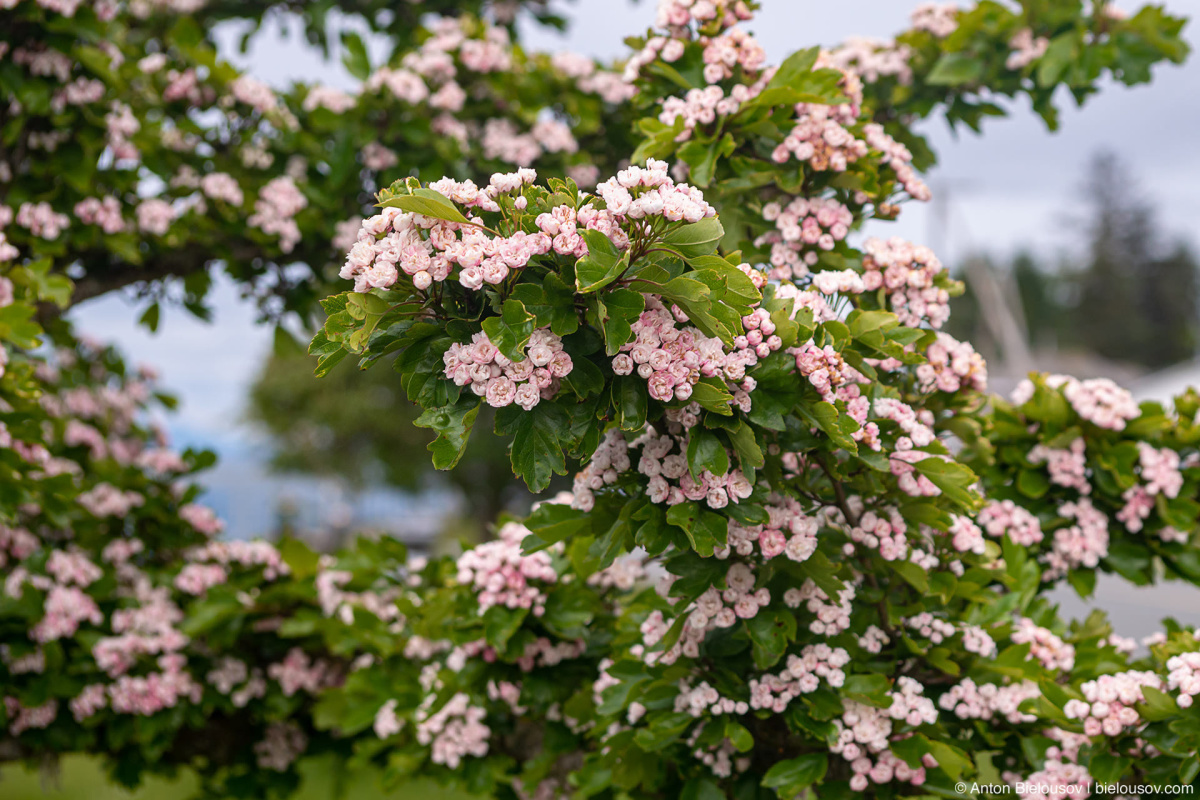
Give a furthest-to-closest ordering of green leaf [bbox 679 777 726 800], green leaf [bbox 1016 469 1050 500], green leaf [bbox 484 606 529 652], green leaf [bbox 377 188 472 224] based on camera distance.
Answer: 1. green leaf [bbox 1016 469 1050 500]
2. green leaf [bbox 484 606 529 652]
3. green leaf [bbox 679 777 726 800]
4. green leaf [bbox 377 188 472 224]

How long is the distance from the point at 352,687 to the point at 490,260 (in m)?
2.47

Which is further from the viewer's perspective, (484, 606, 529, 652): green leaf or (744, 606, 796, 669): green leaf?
(484, 606, 529, 652): green leaf

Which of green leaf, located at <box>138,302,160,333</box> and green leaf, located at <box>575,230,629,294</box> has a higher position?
green leaf, located at <box>138,302,160,333</box>

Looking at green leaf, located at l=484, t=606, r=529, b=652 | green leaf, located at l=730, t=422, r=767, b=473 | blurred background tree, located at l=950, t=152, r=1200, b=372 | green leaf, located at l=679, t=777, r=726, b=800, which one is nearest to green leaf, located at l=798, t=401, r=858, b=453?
green leaf, located at l=730, t=422, r=767, b=473

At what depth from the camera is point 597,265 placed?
168 centimetres

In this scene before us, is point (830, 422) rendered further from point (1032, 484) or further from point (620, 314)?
point (1032, 484)

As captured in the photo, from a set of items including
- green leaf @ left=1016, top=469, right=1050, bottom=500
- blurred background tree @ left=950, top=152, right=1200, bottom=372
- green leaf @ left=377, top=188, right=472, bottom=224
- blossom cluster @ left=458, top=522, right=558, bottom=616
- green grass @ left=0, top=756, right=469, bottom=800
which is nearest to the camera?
green leaf @ left=377, top=188, right=472, bottom=224

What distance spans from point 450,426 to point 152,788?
5993 millimetres

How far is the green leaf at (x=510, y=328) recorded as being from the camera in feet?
5.45

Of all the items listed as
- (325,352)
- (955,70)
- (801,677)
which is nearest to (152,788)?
(801,677)

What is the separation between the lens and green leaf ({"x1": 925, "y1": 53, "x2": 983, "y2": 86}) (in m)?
3.64

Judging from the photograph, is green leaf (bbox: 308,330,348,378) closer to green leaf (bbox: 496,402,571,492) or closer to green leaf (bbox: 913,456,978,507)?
green leaf (bbox: 496,402,571,492)

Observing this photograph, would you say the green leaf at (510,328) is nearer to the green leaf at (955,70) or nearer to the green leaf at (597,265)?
the green leaf at (597,265)

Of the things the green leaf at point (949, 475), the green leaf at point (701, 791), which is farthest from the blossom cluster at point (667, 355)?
the green leaf at point (701, 791)
